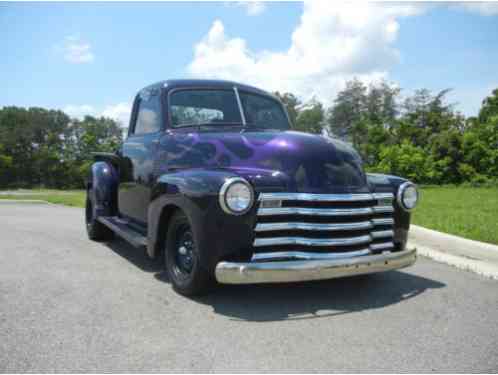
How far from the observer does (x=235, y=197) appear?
333 cm

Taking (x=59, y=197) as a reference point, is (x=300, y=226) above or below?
above

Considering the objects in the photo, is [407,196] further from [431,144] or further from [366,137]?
[366,137]

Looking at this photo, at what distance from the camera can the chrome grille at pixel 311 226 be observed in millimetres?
3369

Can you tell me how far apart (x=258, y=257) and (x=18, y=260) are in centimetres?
319

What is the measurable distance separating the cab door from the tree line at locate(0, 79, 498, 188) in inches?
57.7

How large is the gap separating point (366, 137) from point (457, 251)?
2890 centimetres

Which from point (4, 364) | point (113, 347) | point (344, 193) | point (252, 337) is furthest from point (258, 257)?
point (4, 364)

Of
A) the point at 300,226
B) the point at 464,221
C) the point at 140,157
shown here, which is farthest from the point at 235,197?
the point at 464,221

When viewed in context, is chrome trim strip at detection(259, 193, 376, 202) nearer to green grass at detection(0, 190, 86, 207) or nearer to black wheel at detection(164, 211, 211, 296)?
black wheel at detection(164, 211, 211, 296)

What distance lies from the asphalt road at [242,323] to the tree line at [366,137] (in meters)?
2.34

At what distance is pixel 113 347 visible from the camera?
2.74m

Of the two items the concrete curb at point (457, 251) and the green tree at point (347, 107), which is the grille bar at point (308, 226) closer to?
the concrete curb at point (457, 251)

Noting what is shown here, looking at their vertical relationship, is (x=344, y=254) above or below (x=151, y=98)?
below

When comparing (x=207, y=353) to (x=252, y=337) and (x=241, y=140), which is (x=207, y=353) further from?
(x=241, y=140)
